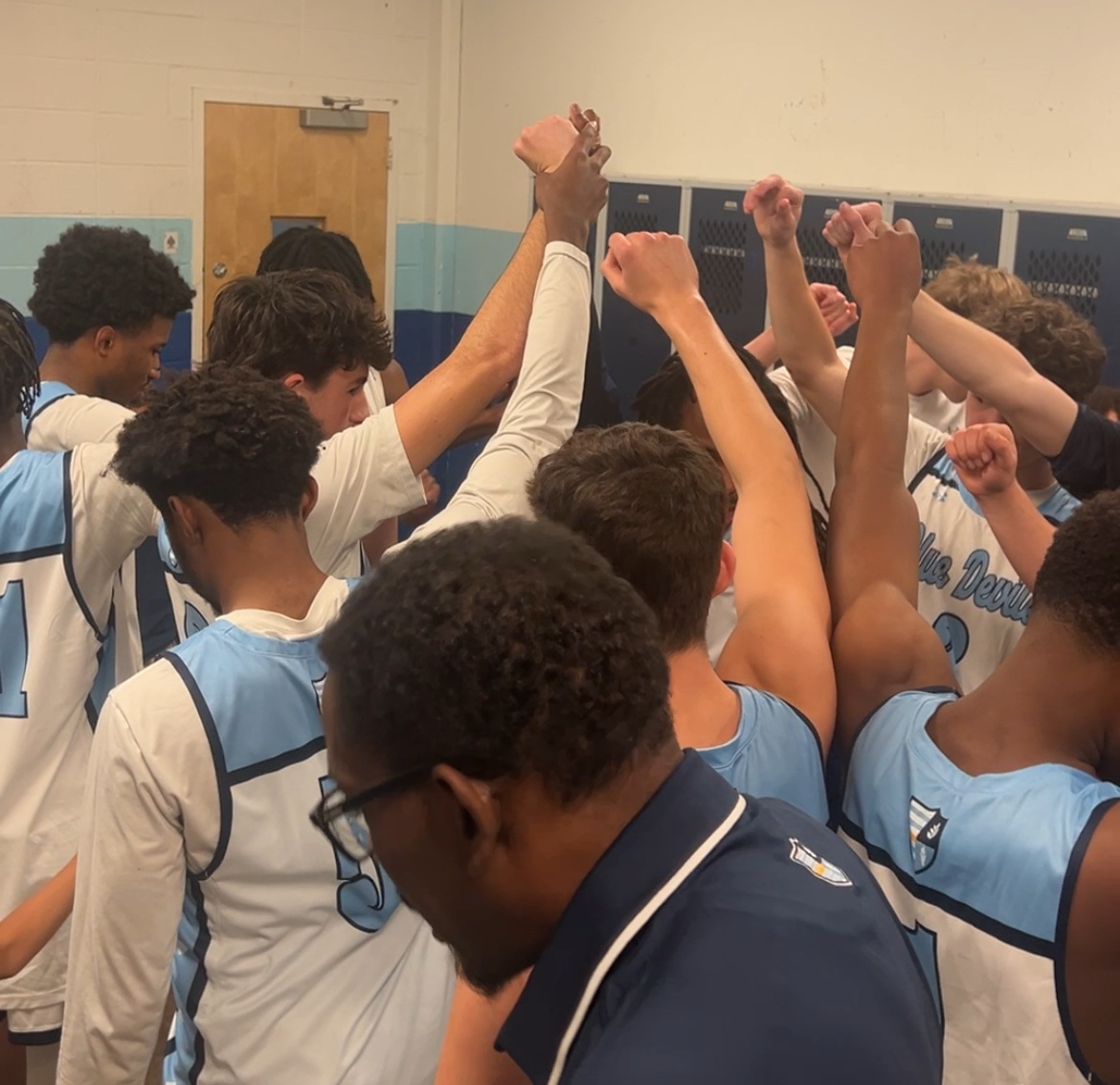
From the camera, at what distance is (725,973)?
0.74 metres

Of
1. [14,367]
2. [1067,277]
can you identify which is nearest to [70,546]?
[14,367]

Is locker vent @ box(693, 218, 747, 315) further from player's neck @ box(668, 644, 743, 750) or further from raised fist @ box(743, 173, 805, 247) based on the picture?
player's neck @ box(668, 644, 743, 750)

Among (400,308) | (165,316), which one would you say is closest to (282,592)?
(165,316)

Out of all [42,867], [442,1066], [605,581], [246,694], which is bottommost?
[42,867]

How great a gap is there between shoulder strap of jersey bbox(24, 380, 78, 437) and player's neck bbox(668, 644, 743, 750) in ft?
4.73

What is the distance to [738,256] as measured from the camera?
13.4 feet

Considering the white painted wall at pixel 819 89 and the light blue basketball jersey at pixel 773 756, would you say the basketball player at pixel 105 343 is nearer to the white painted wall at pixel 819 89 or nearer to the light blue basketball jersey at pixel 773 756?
the light blue basketball jersey at pixel 773 756

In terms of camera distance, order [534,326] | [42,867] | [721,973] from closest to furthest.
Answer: [721,973]
[534,326]
[42,867]

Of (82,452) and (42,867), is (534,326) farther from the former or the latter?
(42,867)

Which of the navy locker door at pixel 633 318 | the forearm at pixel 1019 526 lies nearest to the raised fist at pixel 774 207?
the forearm at pixel 1019 526

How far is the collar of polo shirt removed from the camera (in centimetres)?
78

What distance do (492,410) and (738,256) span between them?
4.92 ft

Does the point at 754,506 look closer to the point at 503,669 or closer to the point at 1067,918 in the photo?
the point at 1067,918

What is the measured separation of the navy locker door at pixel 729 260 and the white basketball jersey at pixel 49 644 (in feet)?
8.28
